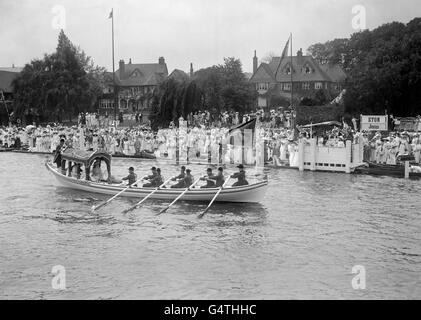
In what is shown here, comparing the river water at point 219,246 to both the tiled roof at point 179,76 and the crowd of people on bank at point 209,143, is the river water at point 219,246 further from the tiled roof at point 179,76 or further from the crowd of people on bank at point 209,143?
the tiled roof at point 179,76

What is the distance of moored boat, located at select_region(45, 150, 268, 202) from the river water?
40 cm

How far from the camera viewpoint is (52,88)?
71.4 m

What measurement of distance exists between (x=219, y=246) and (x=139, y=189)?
26.5 ft

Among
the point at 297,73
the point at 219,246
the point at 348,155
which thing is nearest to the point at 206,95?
the point at 348,155

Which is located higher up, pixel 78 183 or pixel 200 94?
pixel 200 94

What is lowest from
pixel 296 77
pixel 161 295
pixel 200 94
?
pixel 161 295

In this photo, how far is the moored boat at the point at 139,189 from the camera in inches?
955

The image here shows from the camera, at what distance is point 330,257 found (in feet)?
57.4

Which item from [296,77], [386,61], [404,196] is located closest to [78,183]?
[404,196]

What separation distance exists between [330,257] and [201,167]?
19523 mm

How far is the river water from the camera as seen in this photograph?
1505cm

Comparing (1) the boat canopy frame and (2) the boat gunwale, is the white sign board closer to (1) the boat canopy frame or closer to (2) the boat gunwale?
(2) the boat gunwale

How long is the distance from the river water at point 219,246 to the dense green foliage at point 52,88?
4534cm
